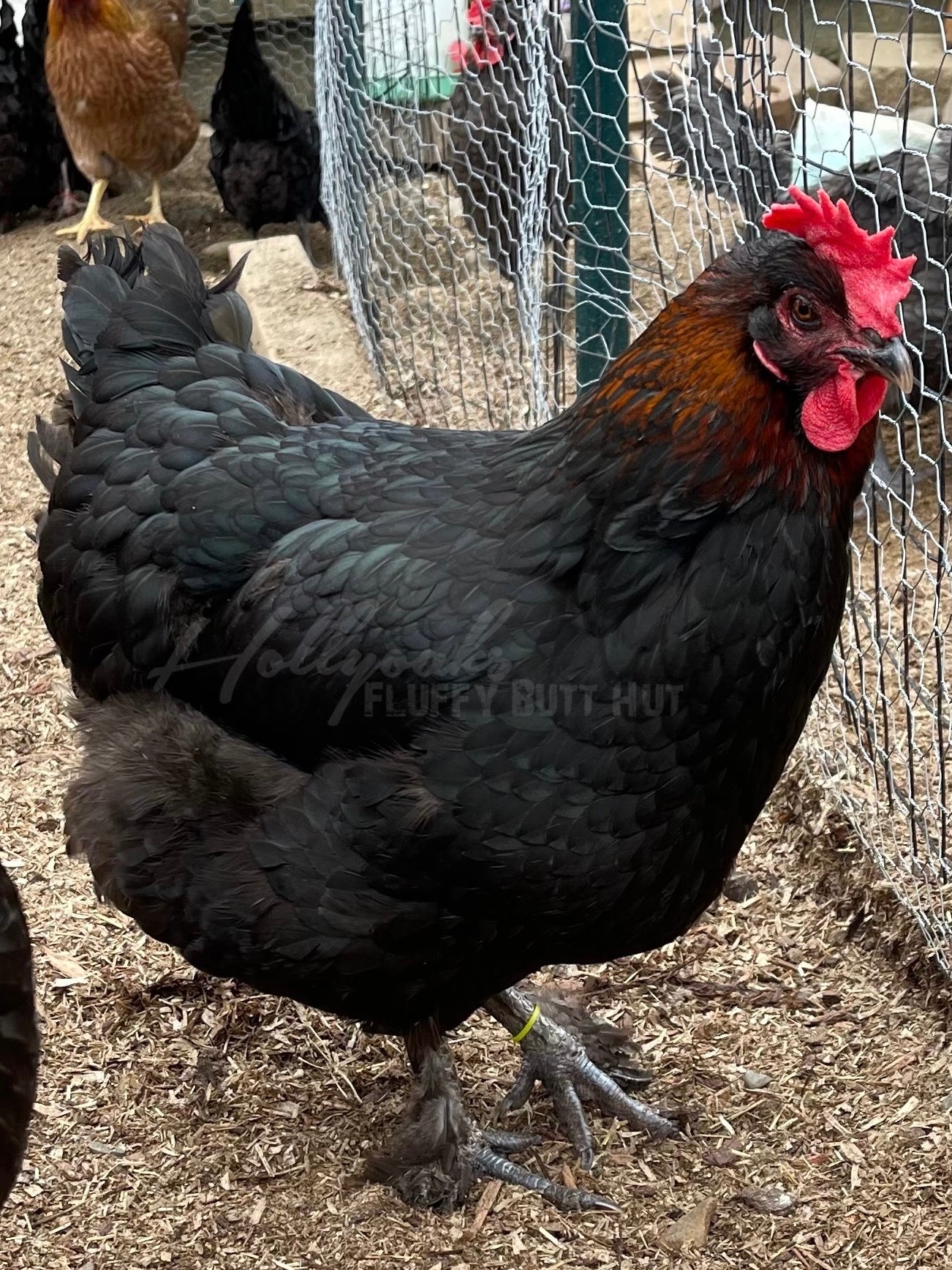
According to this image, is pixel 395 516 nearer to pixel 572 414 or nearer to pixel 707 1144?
pixel 572 414

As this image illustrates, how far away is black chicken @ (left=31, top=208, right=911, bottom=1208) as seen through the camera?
6.73 ft

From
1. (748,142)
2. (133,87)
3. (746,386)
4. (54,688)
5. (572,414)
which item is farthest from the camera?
(133,87)

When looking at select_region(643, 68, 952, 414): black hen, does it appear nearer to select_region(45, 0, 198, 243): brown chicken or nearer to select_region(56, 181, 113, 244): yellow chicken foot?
select_region(45, 0, 198, 243): brown chicken

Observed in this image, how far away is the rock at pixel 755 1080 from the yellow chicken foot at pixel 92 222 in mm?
5893

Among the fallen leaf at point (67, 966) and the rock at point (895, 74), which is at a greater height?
the rock at point (895, 74)

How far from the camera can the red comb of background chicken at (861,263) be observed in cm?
195

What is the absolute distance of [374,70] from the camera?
580cm

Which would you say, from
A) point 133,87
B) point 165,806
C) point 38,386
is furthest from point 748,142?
point 133,87

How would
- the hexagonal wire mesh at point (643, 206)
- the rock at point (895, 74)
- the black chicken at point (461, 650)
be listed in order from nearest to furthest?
the black chicken at point (461, 650) → the hexagonal wire mesh at point (643, 206) → the rock at point (895, 74)

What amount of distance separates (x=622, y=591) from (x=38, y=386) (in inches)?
186

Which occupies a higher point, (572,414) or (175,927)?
(572,414)

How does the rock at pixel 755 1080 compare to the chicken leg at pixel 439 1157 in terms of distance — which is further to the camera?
the rock at pixel 755 1080

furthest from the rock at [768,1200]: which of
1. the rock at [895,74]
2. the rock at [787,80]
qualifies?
the rock at [895,74]

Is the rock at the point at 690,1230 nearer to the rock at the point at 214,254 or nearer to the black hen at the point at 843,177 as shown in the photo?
the black hen at the point at 843,177
